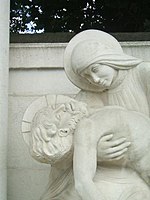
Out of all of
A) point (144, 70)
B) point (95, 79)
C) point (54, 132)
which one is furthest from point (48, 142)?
point (144, 70)

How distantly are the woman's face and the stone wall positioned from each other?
68cm

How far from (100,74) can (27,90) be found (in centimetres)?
84

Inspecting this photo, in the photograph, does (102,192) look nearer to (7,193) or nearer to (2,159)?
(2,159)

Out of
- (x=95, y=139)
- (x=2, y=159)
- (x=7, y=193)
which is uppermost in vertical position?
(x=95, y=139)

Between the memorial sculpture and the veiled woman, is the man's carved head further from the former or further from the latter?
the veiled woman

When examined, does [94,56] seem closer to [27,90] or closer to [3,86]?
[3,86]

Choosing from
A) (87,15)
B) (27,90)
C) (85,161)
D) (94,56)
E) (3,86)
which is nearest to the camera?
(85,161)

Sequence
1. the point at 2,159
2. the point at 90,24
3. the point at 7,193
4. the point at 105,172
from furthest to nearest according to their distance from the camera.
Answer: the point at 90,24, the point at 7,193, the point at 2,159, the point at 105,172

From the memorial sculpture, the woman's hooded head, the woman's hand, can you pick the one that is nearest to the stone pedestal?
the memorial sculpture

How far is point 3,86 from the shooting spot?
2656 mm

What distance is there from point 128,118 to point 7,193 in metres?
1.04

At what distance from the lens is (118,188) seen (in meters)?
2.05

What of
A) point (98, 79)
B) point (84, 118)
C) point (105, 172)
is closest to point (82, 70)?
point (98, 79)

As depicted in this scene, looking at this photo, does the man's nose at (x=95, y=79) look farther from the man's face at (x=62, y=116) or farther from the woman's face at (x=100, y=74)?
the man's face at (x=62, y=116)
